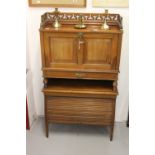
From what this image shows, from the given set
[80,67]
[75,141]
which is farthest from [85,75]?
[75,141]

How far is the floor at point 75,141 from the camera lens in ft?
7.45

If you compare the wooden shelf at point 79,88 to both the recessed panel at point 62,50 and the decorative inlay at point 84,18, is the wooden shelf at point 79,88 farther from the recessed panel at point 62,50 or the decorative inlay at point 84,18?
the decorative inlay at point 84,18

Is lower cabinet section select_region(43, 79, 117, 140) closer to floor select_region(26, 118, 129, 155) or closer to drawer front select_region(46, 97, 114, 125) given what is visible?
drawer front select_region(46, 97, 114, 125)

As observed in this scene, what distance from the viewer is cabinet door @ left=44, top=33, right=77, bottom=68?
2076mm

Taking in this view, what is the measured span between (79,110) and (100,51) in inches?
24.5

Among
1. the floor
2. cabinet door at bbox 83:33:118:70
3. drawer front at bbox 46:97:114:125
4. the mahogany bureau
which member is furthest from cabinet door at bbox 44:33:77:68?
the floor

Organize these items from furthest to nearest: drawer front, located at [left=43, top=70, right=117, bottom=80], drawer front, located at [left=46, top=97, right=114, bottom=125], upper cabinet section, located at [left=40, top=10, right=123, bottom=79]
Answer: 1. drawer front, located at [left=46, top=97, right=114, bottom=125]
2. drawer front, located at [left=43, top=70, right=117, bottom=80]
3. upper cabinet section, located at [left=40, top=10, right=123, bottom=79]

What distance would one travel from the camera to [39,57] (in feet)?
8.39

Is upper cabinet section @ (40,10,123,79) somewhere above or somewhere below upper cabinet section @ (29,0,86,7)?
below

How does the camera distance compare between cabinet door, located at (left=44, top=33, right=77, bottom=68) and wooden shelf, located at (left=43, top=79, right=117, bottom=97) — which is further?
wooden shelf, located at (left=43, top=79, right=117, bottom=97)

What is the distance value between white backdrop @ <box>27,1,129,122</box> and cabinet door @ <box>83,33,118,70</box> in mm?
388
